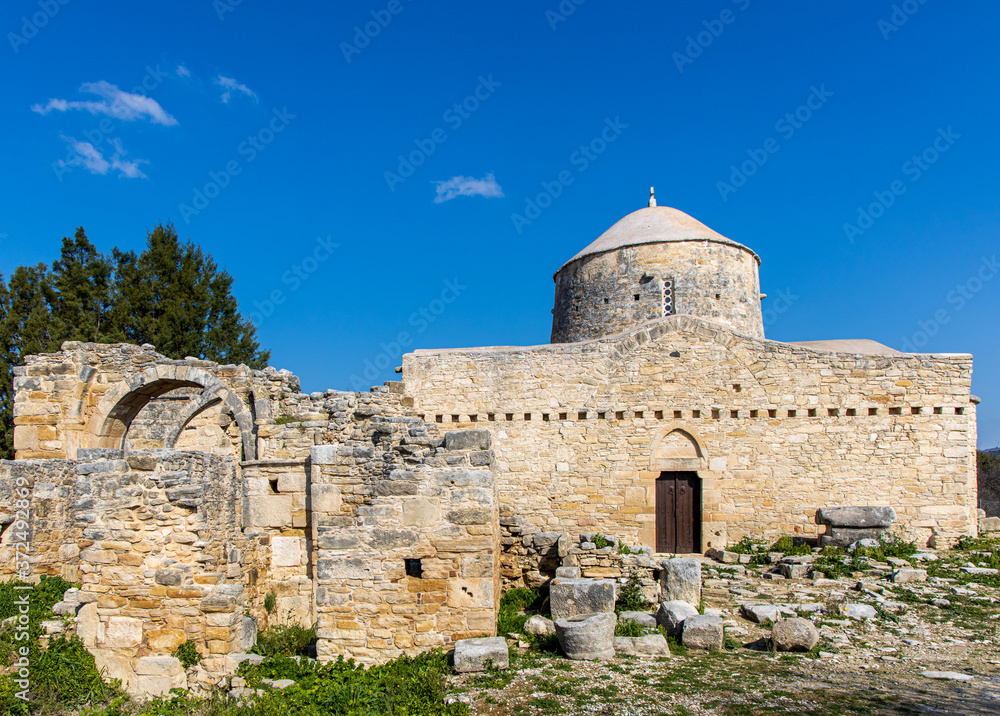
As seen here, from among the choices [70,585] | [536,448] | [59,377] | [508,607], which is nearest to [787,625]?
[508,607]

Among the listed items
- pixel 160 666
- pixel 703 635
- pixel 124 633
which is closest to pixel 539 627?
pixel 703 635

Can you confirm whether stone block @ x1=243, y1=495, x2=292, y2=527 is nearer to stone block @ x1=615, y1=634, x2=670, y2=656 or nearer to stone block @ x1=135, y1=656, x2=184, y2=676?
stone block @ x1=135, y1=656, x2=184, y2=676

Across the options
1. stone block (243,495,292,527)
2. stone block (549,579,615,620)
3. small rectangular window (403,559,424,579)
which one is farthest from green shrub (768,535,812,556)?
stone block (243,495,292,527)

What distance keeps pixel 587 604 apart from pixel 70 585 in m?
6.65

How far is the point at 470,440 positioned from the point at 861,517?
8041 mm

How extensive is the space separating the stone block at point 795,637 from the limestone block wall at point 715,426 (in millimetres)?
5682

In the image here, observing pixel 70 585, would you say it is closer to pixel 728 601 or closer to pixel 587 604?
pixel 587 604

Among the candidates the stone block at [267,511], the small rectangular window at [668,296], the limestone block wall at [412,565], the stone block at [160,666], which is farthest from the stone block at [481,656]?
the small rectangular window at [668,296]

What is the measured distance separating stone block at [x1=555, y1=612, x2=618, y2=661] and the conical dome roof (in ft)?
38.0

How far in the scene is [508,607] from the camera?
775 centimetres

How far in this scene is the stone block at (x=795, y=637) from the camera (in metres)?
6.33

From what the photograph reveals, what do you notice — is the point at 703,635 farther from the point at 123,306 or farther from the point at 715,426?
the point at 123,306

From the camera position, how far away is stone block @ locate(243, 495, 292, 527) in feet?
26.4

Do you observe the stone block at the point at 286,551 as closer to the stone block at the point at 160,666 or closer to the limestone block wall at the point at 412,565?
the limestone block wall at the point at 412,565
